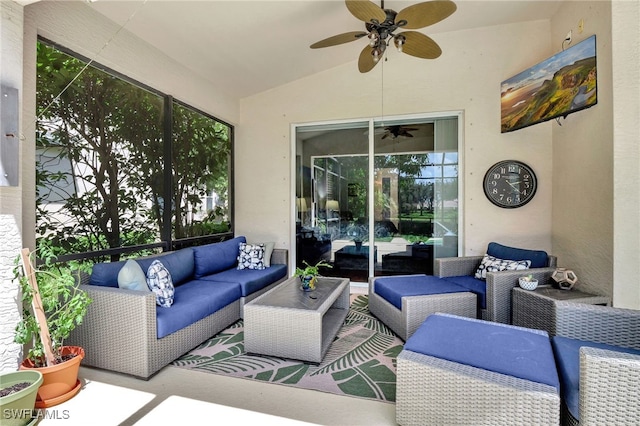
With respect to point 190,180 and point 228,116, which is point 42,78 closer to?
point 190,180

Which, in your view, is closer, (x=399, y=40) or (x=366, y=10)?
(x=366, y=10)

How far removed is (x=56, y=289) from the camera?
6.28ft

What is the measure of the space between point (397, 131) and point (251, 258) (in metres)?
2.92

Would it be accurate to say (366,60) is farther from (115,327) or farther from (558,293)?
(115,327)

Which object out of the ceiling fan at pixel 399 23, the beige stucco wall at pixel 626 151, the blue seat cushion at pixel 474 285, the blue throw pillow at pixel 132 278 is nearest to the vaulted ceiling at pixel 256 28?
the ceiling fan at pixel 399 23

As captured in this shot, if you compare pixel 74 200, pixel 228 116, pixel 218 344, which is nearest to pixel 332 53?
pixel 228 116

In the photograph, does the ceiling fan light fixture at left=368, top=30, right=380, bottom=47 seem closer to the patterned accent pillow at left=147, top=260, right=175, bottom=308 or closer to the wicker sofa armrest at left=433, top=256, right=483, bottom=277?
the wicker sofa armrest at left=433, top=256, right=483, bottom=277

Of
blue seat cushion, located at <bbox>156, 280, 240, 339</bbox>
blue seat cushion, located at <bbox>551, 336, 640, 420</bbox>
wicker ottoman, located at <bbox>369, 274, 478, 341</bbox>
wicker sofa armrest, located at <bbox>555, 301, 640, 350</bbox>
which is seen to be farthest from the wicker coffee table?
wicker sofa armrest, located at <bbox>555, 301, 640, 350</bbox>

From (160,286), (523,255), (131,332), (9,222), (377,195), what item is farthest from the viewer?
(377,195)

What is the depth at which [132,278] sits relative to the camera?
94.7 inches

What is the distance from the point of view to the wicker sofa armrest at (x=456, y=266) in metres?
3.66

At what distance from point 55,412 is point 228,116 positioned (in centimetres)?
420

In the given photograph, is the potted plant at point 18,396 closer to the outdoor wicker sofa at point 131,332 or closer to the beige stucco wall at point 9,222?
the beige stucco wall at point 9,222

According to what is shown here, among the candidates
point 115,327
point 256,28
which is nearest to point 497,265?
point 115,327
